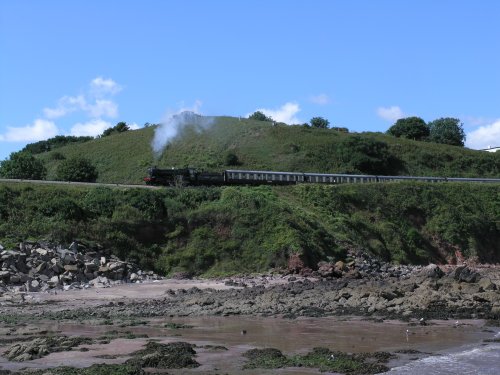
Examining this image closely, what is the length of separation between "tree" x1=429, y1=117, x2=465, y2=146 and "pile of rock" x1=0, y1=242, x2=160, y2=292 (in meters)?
97.8

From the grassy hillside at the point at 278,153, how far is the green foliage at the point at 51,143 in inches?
988

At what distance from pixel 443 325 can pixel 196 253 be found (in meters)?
22.9

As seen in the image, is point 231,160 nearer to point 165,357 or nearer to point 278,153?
point 278,153

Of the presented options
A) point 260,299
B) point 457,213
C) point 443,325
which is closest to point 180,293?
point 260,299

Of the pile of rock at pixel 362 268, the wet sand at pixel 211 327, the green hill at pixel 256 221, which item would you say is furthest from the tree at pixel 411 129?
A: the wet sand at pixel 211 327

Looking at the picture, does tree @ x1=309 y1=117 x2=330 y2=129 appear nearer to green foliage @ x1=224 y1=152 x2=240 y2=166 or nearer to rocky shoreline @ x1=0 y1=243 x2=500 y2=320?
green foliage @ x1=224 y1=152 x2=240 y2=166

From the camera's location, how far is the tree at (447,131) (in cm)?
13025

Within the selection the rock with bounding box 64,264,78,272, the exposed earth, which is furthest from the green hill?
the exposed earth

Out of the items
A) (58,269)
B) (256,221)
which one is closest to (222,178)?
(256,221)

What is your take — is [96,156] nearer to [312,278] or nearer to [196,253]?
[196,253]

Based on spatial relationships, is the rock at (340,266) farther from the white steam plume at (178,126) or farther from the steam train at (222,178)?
the white steam plume at (178,126)

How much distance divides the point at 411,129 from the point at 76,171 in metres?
73.1

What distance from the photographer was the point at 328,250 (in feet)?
154

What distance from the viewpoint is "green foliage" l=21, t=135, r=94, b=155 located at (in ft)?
421
